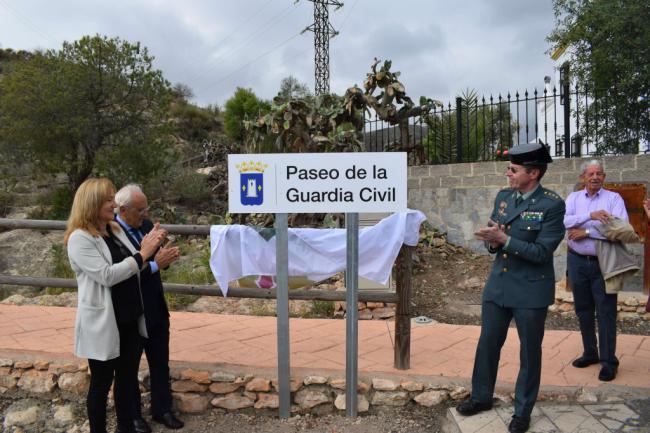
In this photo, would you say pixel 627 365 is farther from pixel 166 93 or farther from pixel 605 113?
pixel 166 93

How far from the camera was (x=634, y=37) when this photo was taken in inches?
253

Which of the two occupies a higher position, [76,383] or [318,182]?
[318,182]

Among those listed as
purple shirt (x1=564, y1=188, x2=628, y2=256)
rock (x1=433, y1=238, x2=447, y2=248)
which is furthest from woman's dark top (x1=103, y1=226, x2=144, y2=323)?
rock (x1=433, y1=238, x2=447, y2=248)

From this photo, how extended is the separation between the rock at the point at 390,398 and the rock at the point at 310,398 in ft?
1.13

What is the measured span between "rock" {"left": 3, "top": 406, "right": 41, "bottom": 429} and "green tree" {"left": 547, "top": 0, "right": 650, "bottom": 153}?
7303mm

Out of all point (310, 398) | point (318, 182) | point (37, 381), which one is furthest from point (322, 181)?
point (37, 381)

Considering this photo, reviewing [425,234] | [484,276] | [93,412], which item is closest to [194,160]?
[425,234]

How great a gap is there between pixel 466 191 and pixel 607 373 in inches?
187

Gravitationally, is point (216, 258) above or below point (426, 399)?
above

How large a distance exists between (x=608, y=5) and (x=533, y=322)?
5360mm

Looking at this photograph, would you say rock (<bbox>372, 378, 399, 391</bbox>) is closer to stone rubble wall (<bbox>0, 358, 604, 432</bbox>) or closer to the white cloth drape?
stone rubble wall (<bbox>0, 358, 604, 432</bbox>)

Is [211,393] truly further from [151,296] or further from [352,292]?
[352,292]

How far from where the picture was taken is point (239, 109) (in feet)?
63.9

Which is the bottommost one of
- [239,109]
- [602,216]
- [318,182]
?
[602,216]
